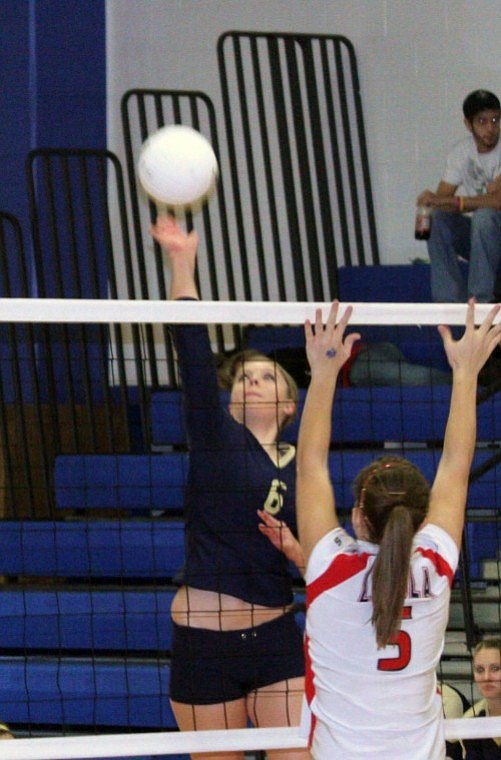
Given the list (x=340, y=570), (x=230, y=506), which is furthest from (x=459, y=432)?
(x=230, y=506)

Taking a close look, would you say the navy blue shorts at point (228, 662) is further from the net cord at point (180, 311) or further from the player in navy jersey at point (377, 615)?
the net cord at point (180, 311)

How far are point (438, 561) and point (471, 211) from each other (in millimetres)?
4420

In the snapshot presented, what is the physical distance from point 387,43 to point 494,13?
2.18 feet

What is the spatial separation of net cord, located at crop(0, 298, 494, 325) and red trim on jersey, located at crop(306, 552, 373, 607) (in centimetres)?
90

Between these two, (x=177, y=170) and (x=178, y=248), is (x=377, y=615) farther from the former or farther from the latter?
(x=177, y=170)

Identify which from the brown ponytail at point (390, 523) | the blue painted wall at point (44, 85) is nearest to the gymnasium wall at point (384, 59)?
the blue painted wall at point (44, 85)

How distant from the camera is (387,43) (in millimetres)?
8367

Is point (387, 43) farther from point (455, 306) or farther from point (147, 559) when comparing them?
point (455, 306)

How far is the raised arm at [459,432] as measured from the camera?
3.24 m

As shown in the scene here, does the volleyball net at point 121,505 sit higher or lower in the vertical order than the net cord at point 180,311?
lower

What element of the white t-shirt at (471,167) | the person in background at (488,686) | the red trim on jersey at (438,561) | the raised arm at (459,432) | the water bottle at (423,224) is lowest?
the person in background at (488,686)

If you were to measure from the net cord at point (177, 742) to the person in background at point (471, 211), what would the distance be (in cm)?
321

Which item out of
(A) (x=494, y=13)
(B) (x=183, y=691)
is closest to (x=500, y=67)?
(A) (x=494, y=13)

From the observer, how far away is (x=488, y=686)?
5043 mm
